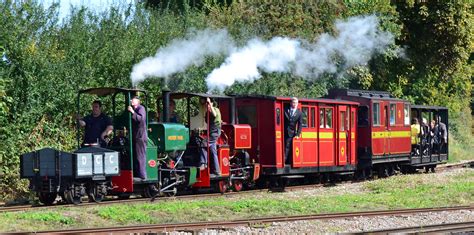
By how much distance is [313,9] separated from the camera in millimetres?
35344

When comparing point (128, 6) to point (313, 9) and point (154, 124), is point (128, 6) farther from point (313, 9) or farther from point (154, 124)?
point (154, 124)

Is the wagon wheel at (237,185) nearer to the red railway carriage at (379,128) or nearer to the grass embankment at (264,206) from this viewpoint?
the grass embankment at (264,206)

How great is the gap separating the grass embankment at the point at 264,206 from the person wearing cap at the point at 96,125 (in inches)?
73.4

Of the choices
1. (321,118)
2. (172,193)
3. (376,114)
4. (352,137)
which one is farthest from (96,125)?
(376,114)

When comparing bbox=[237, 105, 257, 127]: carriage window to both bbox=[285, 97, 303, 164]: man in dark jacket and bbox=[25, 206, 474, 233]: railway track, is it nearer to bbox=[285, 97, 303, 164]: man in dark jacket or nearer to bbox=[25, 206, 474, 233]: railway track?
bbox=[285, 97, 303, 164]: man in dark jacket

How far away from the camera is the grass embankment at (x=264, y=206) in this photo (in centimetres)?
1455

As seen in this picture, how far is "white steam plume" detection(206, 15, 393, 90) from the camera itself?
25.1 metres

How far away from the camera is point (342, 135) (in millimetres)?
26609

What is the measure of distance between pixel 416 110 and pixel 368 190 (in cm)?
1150

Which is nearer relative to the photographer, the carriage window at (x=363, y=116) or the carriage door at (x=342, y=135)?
the carriage door at (x=342, y=135)

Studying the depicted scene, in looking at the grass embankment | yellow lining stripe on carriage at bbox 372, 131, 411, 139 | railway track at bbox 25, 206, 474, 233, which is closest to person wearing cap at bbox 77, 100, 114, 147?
the grass embankment

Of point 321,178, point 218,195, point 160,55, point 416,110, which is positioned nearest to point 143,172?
point 218,195

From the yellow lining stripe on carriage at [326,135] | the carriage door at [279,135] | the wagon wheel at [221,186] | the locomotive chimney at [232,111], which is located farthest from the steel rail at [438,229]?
the yellow lining stripe on carriage at [326,135]

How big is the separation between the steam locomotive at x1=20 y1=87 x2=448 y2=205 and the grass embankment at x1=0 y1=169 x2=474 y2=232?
1102mm
